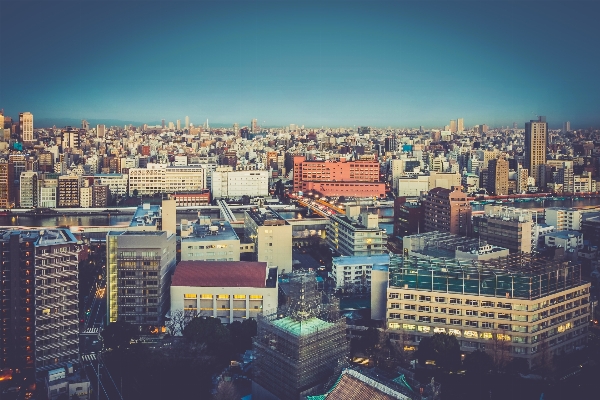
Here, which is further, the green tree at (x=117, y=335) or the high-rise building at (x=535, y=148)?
the high-rise building at (x=535, y=148)

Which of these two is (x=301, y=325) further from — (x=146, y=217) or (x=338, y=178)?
(x=338, y=178)

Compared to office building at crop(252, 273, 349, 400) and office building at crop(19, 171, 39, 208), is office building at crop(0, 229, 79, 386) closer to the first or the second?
office building at crop(252, 273, 349, 400)

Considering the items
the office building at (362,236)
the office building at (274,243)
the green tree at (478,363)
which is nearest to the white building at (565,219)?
the office building at (362,236)

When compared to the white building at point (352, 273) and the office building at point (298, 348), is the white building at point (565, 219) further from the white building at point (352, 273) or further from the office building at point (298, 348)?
the office building at point (298, 348)

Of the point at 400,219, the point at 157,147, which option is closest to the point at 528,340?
the point at 400,219

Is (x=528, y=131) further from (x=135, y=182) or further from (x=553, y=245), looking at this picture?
(x=135, y=182)

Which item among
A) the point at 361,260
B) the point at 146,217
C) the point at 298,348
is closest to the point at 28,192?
the point at 146,217
